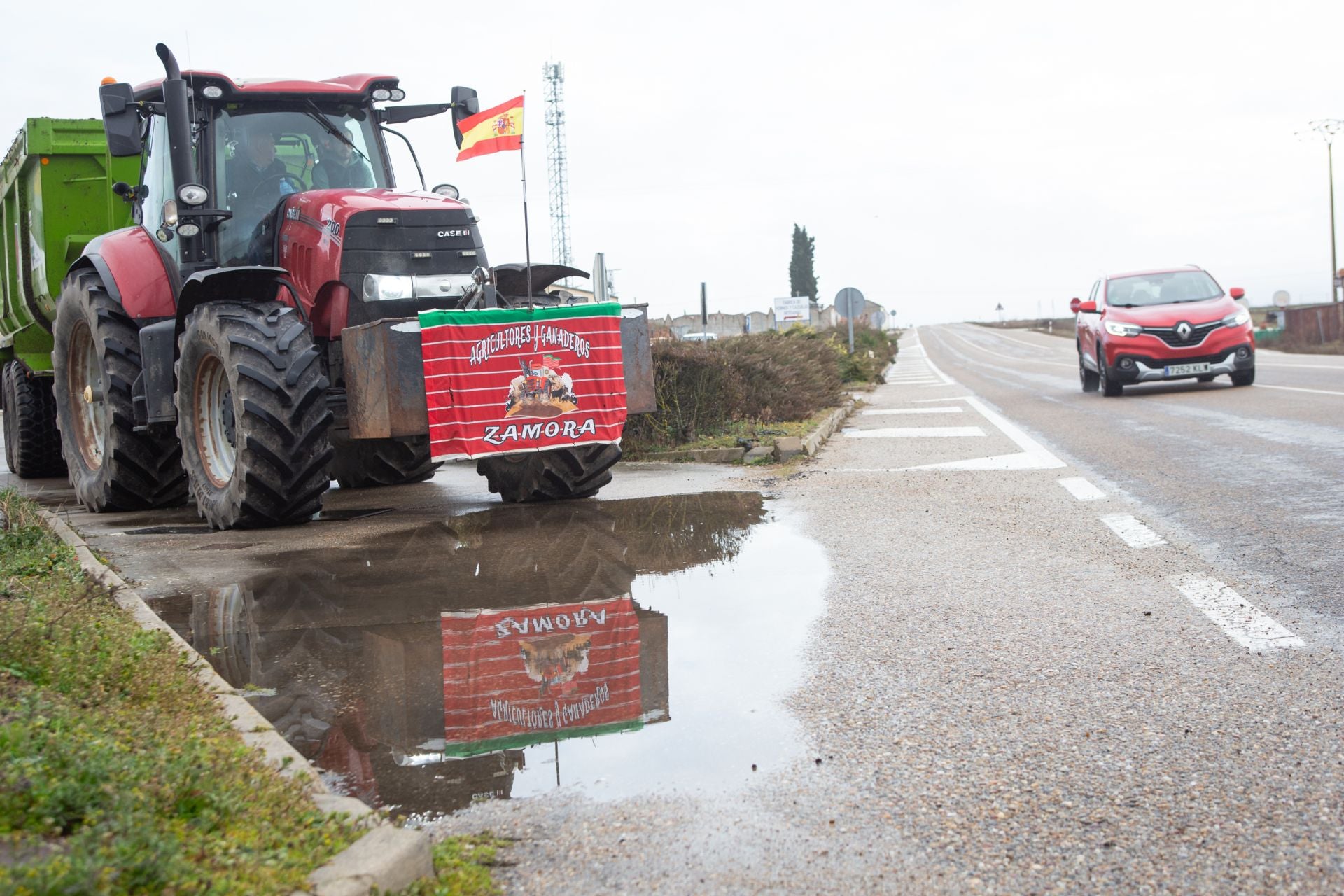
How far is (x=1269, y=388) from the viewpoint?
1894cm

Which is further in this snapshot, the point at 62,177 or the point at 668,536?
the point at 62,177

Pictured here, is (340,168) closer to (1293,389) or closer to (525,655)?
(525,655)

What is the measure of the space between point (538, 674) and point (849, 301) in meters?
28.3

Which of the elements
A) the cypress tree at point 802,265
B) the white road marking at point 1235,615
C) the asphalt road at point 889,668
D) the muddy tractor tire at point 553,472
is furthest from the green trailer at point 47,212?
the cypress tree at point 802,265

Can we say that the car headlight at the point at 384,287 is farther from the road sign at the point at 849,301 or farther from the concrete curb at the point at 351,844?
the road sign at the point at 849,301

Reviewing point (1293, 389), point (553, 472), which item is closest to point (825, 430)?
point (553, 472)

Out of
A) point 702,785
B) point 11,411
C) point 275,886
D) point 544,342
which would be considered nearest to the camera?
point 275,886

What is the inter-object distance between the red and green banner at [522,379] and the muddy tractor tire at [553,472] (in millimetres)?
601

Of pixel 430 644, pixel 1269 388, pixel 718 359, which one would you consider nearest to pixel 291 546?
pixel 430 644

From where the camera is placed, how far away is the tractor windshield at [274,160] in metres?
8.84

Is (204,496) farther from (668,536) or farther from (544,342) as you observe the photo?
(668,536)

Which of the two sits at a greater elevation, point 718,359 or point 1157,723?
point 718,359

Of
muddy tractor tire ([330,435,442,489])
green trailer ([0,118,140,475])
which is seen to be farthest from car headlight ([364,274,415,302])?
green trailer ([0,118,140,475])

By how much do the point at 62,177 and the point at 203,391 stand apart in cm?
390
